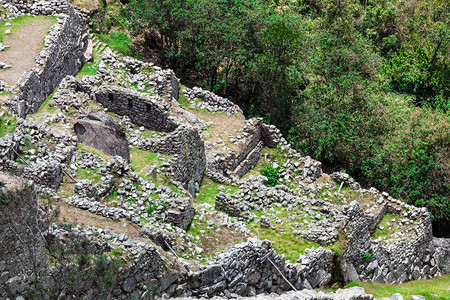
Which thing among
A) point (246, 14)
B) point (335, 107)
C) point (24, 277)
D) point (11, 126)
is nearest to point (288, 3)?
point (246, 14)

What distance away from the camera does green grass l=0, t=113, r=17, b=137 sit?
25.5 meters

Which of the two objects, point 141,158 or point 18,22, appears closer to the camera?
point 141,158

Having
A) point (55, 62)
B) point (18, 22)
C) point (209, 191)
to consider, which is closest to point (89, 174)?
point (209, 191)

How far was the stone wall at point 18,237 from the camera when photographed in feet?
48.3

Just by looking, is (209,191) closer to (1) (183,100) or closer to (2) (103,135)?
(2) (103,135)

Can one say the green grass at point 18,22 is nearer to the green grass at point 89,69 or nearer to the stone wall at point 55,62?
the stone wall at point 55,62

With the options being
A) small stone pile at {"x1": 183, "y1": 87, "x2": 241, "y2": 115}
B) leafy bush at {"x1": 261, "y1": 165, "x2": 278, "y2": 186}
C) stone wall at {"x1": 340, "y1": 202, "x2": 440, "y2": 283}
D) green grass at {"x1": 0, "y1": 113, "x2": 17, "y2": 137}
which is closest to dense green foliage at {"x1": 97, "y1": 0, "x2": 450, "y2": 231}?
stone wall at {"x1": 340, "y1": 202, "x2": 440, "y2": 283}

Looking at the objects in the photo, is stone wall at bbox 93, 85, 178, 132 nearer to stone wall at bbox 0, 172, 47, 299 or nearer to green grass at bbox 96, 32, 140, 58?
green grass at bbox 96, 32, 140, 58

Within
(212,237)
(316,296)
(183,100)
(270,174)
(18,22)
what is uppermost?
(316,296)

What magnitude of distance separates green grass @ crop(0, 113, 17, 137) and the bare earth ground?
13.2 ft

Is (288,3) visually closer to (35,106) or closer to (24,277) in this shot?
(35,106)

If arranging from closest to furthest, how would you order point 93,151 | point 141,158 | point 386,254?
point 93,151, point 141,158, point 386,254

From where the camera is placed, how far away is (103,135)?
28.2 m

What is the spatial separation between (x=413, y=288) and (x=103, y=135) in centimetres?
1501
